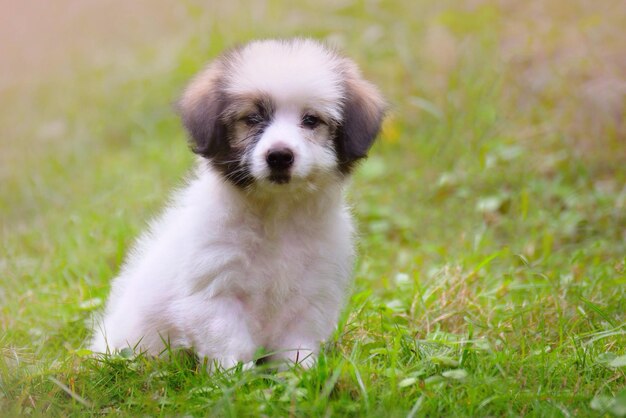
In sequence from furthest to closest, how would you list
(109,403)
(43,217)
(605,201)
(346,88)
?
(43,217)
(605,201)
(346,88)
(109,403)

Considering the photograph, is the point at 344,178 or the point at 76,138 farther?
the point at 76,138

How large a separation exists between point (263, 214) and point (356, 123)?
64cm

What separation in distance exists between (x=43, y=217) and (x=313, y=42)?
3935 mm

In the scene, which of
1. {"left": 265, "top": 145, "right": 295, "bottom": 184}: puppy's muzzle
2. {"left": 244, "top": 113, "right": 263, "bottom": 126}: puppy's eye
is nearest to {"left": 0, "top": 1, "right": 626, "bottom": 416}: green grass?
{"left": 265, "top": 145, "right": 295, "bottom": 184}: puppy's muzzle

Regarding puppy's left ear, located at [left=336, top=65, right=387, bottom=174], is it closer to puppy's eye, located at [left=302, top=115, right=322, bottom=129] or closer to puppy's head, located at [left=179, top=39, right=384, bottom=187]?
puppy's head, located at [left=179, top=39, right=384, bottom=187]

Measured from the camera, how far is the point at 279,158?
152 inches

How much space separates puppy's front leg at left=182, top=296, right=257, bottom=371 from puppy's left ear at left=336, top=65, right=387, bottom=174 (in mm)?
899

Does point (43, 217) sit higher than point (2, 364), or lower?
lower

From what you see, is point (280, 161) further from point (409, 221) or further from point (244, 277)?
point (409, 221)

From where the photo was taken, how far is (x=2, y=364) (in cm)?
404

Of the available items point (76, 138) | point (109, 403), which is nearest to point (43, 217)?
point (76, 138)

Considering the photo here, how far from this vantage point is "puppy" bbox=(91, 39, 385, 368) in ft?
13.0

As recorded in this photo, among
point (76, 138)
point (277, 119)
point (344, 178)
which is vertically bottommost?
point (76, 138)

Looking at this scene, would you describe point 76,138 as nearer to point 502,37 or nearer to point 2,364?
point 502,37
